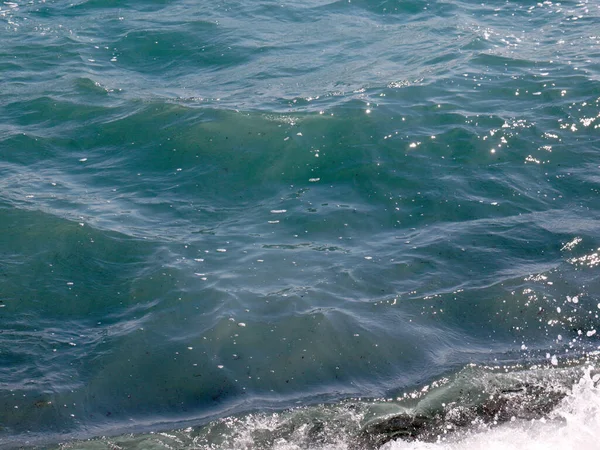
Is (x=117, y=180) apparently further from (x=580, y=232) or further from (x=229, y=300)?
(x=580, y=232)

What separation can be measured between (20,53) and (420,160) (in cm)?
740

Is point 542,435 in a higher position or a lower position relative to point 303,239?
lower

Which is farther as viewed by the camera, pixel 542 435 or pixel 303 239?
pixel 303 239

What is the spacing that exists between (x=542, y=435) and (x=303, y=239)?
3.30m

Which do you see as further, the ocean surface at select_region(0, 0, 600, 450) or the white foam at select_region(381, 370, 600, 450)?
the ocean surface at select_region(0, 0, 600, 450)

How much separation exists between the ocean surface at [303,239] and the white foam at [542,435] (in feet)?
0.06

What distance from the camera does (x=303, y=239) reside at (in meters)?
7.50

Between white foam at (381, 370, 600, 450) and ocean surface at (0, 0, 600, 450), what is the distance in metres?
0.02

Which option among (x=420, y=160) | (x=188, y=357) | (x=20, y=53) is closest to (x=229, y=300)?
(x=188, y=357)

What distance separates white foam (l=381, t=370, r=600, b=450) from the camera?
4.89 metres

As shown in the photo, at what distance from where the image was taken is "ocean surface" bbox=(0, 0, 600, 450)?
218 inches

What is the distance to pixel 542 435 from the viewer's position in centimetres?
500

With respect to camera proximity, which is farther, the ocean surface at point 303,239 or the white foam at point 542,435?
the ocean surface at point 303,239

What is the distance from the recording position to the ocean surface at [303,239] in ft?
18.1
